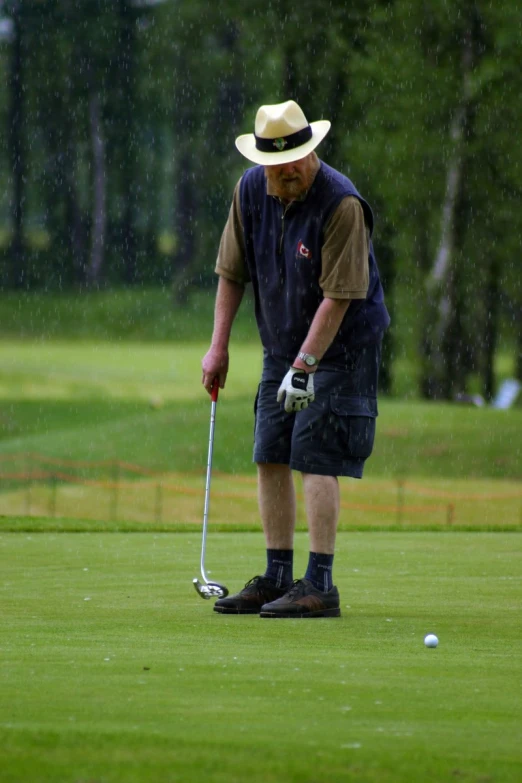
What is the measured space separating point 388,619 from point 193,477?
18.8 m

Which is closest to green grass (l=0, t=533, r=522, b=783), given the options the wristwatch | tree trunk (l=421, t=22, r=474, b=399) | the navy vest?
the wristwatch

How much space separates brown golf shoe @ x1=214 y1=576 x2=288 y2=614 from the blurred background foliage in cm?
2313

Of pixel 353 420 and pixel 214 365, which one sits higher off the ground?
pixel 214 365

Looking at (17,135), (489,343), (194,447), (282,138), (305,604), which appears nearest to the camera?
(305,604)

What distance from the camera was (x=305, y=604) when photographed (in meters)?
5.65

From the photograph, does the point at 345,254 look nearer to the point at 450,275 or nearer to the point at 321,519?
the point at 321,519

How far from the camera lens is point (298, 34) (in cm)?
3022

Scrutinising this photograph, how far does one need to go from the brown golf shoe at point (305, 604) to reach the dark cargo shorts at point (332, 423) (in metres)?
0.49

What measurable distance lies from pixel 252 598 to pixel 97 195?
5836 centimetres

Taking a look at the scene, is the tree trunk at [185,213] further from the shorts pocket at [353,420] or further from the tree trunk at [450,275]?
the shorts pocket at [353,420]

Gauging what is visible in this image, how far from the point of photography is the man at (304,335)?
5.84 m

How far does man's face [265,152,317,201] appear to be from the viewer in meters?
5.89

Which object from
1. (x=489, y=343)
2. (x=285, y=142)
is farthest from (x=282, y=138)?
(x=489, y=343)

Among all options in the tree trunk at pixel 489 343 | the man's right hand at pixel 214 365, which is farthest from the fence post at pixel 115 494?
the tree trunk at pixel 489 343
